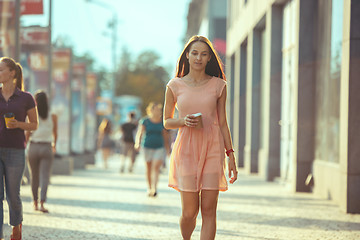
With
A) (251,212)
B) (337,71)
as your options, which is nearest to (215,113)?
(251,212)

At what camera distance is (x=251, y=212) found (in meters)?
10.6

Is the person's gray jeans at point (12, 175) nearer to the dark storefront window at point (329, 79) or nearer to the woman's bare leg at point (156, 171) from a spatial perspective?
the woman's bare leg at point (156, 171)

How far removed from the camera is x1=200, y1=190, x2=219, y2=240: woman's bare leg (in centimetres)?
552

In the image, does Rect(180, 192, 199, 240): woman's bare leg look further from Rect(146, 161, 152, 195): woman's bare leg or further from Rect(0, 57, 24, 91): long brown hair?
Rect(146, 161, 152, 195): woman's bare leg

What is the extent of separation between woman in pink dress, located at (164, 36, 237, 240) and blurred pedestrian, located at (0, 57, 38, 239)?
1.81 meters

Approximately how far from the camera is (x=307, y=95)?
14195mm

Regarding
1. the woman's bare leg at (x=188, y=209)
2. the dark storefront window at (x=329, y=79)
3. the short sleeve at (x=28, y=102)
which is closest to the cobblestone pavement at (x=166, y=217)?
the dark storefront window at (x=329, y=79)

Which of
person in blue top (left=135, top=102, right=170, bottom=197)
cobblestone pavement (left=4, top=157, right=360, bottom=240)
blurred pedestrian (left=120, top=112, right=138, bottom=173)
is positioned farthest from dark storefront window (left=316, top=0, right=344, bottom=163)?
blurred pedestrian (left=120, top=112, right=138, bottom=173)

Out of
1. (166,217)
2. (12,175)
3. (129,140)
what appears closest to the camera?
(12,175)

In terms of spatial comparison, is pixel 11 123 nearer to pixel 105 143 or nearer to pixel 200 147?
pixel 200 147

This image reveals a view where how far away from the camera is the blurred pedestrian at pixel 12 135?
684 centimetres

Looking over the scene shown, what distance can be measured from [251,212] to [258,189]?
192 inches

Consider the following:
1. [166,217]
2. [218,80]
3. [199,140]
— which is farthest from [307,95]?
[199,140]

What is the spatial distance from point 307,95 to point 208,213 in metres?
9.01
